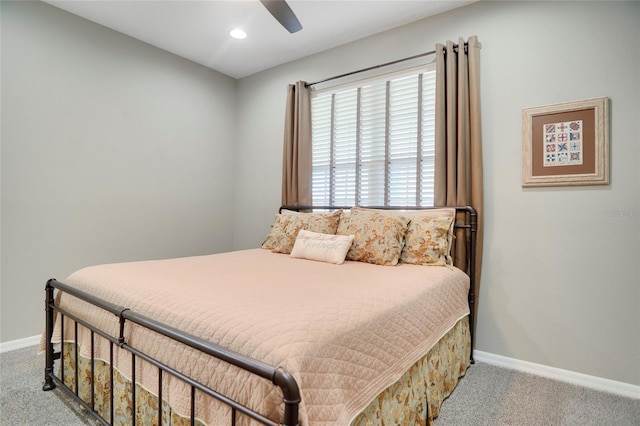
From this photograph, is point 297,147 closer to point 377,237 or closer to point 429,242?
point 377,237

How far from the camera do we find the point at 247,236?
3967 millimetres

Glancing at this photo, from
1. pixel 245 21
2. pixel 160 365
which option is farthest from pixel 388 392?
pixel 245 21

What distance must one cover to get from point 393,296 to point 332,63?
2.56 m

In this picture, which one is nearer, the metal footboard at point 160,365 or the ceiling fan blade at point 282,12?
the metal footboard at point 160,365

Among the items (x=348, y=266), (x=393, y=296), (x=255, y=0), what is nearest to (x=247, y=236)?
(x=348, y=266)

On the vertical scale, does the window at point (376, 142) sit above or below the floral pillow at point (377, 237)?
above

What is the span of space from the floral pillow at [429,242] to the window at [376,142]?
1.48ft

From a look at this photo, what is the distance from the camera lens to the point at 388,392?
52.7 inches

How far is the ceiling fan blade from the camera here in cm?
178

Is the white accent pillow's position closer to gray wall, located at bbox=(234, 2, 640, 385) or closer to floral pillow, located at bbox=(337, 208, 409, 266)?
floral pillow, located at bbox=(337, 208, 409, 266)

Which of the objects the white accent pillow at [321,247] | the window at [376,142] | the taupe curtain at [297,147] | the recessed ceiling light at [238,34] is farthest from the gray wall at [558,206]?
the recessed ceiling light at [238,34]

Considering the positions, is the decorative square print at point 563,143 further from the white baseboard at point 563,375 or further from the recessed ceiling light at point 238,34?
the recessed ceiling light at point 238,34

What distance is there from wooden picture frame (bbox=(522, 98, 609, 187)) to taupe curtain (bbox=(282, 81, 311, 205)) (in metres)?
1.88

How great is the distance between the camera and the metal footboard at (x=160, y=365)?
84 cm
